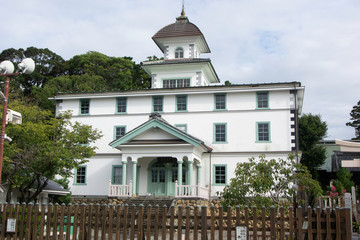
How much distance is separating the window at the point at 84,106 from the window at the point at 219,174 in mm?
10433

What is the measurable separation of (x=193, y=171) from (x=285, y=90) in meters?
8.25

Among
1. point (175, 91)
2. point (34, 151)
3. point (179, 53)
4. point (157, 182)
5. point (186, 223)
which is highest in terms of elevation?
point (179, 53)

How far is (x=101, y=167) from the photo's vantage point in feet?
98.7

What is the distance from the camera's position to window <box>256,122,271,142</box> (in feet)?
93.7

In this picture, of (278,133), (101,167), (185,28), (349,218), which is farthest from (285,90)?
(349,218)

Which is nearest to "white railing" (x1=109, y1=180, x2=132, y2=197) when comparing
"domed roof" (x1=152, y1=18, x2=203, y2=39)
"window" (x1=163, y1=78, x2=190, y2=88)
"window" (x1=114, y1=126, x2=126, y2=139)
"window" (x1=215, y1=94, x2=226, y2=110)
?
"window" (x1=114, y1=126, x2=126, y2=139)

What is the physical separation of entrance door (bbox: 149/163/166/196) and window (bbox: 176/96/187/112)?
416cm

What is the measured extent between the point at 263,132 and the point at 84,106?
43.4 feet

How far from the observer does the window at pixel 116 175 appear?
2978 centimetres

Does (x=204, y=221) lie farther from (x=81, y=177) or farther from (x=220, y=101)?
(x=81, y=177)

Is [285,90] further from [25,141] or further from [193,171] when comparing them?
[25,141]

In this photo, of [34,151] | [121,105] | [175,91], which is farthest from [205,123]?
[34,151]

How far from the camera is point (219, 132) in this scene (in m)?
29.3

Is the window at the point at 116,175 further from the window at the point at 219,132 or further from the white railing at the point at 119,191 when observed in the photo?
the window at the point at 219,132
